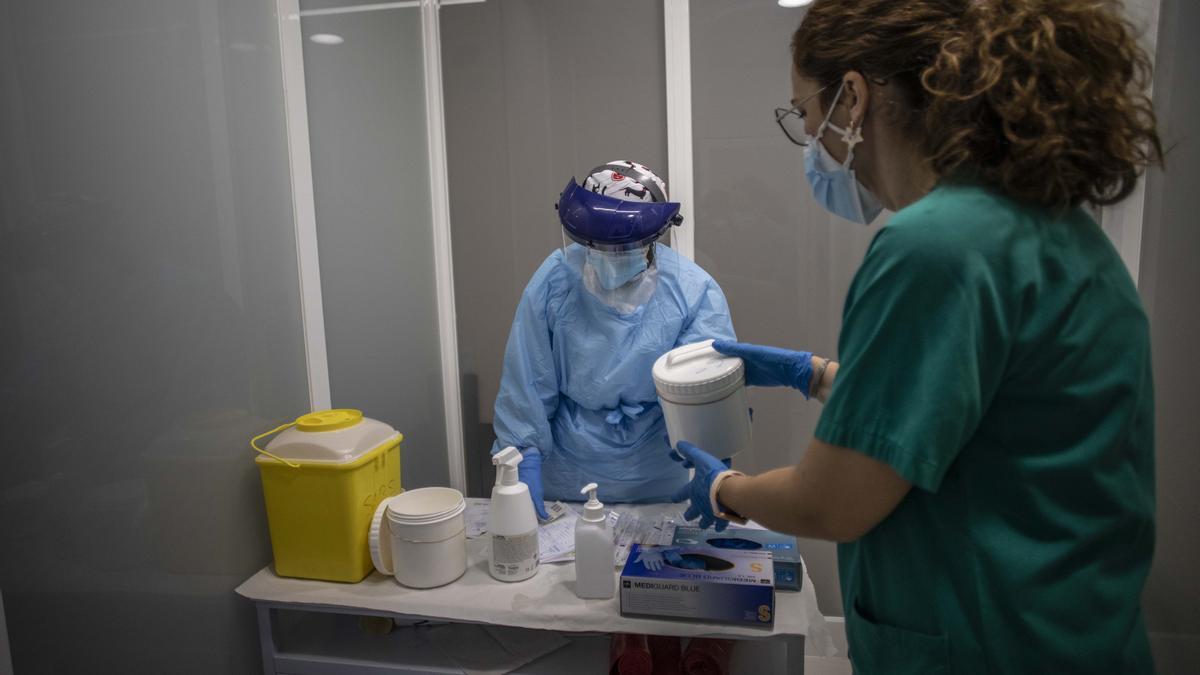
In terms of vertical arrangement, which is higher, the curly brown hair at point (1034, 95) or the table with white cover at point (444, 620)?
the curly brown hair at point (1034, 95)

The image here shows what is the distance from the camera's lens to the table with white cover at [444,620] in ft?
3.90

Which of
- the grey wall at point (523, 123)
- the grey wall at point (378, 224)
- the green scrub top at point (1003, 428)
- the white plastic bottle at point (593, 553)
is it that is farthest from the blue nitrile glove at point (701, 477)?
the grey wall at point (523, 123)

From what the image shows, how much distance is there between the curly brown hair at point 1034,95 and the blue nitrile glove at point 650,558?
78 cm

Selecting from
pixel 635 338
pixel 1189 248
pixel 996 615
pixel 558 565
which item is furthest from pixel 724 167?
pixel 996 615

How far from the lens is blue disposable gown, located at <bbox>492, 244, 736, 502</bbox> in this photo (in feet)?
5.42

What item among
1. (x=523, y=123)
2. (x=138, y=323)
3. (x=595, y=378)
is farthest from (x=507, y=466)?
(x=523, y=123)

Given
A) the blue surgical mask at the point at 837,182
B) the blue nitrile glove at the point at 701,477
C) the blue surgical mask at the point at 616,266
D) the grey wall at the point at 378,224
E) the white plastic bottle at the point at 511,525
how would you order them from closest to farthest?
the blue surgical mask at the point at 837,182 < the blue nitrile glove at the point at 701,477 < the white plastic bottle at the point at 511,525 < the blue surgical mask at the point at 616,266 < the grey wall at the point at 378,224

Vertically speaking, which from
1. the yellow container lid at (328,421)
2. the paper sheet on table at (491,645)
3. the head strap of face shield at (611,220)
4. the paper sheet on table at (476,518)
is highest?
the head strap of face shield at (611,220)

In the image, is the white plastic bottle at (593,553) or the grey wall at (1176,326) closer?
the white plastic bottle at (593,553)

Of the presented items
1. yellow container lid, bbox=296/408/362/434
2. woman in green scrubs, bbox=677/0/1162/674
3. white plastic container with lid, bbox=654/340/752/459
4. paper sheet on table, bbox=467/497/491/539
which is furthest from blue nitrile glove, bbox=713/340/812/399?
yellow container lid, bbox=296/408/362/434

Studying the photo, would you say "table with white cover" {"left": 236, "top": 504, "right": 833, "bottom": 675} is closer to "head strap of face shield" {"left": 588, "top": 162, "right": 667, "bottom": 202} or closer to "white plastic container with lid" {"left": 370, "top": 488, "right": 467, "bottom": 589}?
"white plastic container with lid" {"left": 370, "top": 488, "right": 467, "bottom": 589}

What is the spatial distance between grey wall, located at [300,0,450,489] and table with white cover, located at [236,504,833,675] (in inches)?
21.7

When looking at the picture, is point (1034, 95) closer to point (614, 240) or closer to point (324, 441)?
point (614, 240)

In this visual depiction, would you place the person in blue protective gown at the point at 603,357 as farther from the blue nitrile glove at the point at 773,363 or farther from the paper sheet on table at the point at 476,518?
the blue nitrile glove at the point at 773,363
